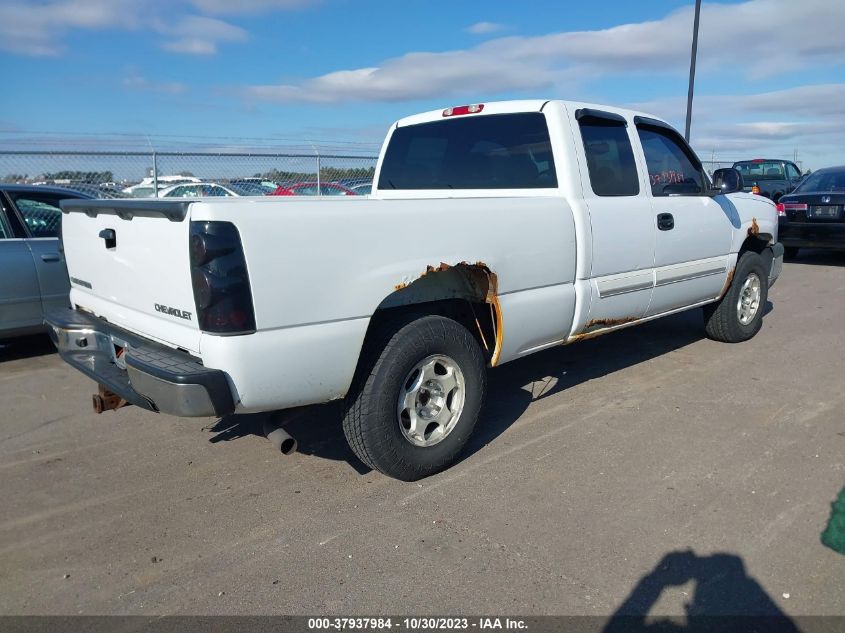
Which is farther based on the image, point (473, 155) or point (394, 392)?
point (473, 155)

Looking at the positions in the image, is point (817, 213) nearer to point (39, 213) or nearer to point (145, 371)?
point (39, 213)

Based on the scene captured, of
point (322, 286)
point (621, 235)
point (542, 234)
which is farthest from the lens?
point (621, 235)

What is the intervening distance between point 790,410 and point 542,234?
2249 mm

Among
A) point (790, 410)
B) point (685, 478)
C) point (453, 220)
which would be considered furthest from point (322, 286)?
point (790, 410)

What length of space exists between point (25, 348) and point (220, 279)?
4.79 m

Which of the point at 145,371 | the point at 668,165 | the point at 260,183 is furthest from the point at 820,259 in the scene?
the point at 145,371

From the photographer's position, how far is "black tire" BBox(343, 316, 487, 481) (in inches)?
132

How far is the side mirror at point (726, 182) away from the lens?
555cm

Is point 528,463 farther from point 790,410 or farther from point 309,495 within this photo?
point 790,410

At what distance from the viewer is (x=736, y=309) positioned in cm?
633

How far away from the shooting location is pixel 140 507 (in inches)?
135

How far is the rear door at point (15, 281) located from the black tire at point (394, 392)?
381cm

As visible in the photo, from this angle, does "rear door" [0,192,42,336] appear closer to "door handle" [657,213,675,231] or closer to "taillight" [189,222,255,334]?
"taillight" [189,222,255,334]

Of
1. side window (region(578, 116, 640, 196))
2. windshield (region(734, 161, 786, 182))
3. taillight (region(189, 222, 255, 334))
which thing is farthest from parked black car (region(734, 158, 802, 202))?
taillight (region(189, 222, 255, 334))
